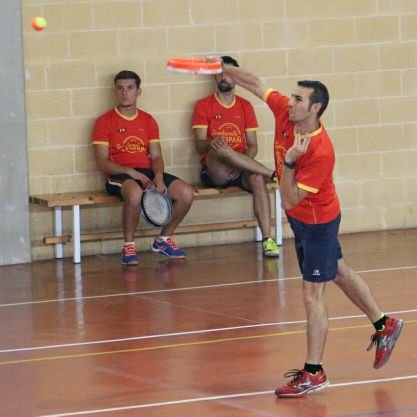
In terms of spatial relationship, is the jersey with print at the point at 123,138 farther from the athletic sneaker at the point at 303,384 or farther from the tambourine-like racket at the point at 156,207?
the athletic sneaker at the point at 303,384

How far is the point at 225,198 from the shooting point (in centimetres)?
1262

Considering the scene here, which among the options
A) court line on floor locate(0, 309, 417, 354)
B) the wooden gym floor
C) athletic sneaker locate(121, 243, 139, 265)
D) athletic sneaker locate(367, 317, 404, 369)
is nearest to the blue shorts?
athletic sneaker locate(367, 317, 404, 369)

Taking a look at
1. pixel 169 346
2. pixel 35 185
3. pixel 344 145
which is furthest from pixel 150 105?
pixel 169 346

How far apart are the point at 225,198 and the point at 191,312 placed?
3.54m

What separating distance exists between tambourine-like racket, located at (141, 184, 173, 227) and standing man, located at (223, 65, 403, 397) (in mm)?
4208

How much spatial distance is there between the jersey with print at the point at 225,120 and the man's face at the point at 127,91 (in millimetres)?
731

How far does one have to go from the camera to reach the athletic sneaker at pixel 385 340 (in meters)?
7.15

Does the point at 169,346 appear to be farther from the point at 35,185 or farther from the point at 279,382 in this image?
the point at 35,185

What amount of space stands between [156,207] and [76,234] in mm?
845

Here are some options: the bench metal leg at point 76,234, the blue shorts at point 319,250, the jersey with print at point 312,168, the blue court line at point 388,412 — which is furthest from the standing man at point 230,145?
the blue court line at point 388,412

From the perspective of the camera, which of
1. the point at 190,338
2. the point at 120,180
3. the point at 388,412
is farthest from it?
the point at 120,180

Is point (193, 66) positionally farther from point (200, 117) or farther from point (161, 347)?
point (200, 117)

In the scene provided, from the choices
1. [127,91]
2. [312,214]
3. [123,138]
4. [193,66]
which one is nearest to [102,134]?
[123,138]

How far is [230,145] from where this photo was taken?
12.1 m
